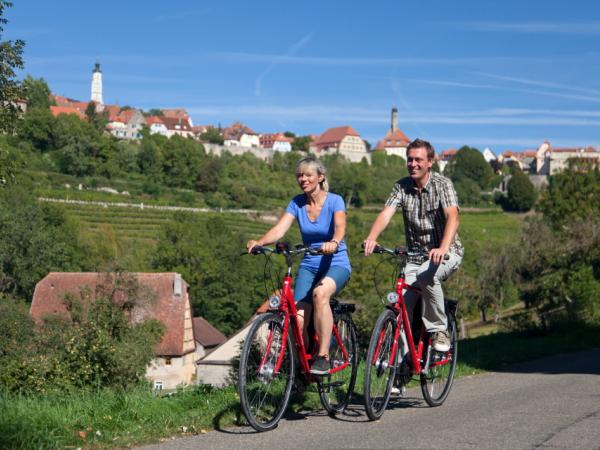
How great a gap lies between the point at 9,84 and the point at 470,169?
6382 inches

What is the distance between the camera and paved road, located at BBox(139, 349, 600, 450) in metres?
5.59

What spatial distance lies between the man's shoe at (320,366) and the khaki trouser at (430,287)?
3.05 ft

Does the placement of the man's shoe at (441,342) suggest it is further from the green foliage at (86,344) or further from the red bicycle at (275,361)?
the green foliage at (86,344)

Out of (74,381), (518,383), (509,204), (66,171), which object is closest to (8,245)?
(74,381)

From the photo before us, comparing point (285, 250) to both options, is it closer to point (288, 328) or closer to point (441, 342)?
point (288, 328)

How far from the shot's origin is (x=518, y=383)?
864 cm

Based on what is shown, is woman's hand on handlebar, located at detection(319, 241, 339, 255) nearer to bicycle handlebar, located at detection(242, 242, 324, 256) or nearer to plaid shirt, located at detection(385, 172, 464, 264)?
bicycle handlebar, located at detection(242, 242, 324, 256)

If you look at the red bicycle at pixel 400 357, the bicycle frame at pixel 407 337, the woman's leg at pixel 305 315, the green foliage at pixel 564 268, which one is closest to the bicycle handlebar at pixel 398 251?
the red bicycle at pixel 400 357

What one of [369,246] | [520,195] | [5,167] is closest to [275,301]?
[369,246]

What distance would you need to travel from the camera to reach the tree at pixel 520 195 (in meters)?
146

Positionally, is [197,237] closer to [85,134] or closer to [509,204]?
[85,134]

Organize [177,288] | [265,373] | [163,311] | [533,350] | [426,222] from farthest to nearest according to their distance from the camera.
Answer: [177,288]
[163,311]
[533,350]
[426,222]
[265,373]

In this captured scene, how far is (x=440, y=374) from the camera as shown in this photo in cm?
750

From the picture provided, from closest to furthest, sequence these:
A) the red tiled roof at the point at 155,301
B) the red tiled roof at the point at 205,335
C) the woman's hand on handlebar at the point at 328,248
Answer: the woman's hand on handlebar at the point at 328,248, the red tiled roof at the point at 155,301, the red tiled roof at the point at 205,335
